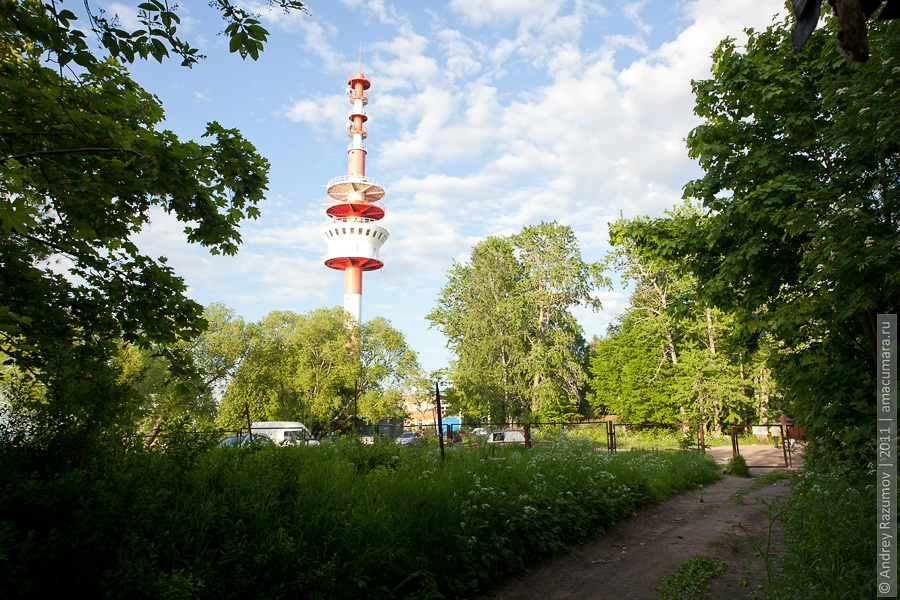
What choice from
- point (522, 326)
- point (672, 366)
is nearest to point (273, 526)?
point (522, 326)

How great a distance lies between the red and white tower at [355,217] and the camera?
197 ft

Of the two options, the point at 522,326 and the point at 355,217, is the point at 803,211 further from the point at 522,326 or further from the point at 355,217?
the point at 355,217

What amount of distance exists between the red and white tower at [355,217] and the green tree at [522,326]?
74.3 ft

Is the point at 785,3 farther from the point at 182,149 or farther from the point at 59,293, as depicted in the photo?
the point at 59,293

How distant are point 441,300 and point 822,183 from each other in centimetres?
3495

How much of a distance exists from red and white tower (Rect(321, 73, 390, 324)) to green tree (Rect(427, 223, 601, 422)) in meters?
22.6

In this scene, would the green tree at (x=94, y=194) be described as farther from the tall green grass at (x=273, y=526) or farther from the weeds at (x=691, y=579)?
the weeds at (x=691, y=579)

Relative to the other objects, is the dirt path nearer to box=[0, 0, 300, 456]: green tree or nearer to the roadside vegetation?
the roadside vegetation

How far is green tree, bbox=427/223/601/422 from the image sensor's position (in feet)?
118

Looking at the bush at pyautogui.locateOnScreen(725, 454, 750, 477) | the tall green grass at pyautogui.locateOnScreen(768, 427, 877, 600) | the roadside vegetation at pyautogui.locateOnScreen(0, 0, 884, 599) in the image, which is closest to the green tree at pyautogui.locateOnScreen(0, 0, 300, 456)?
the roadside vegetation at pyautogui.locateOnScreen(0, 0, 884, 599)

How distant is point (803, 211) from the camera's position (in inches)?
291

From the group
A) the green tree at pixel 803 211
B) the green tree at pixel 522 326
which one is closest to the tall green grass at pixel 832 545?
the green tree at pixel 803 211

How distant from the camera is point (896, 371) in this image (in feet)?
19.6

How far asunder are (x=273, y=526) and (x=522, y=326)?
33.2 m
